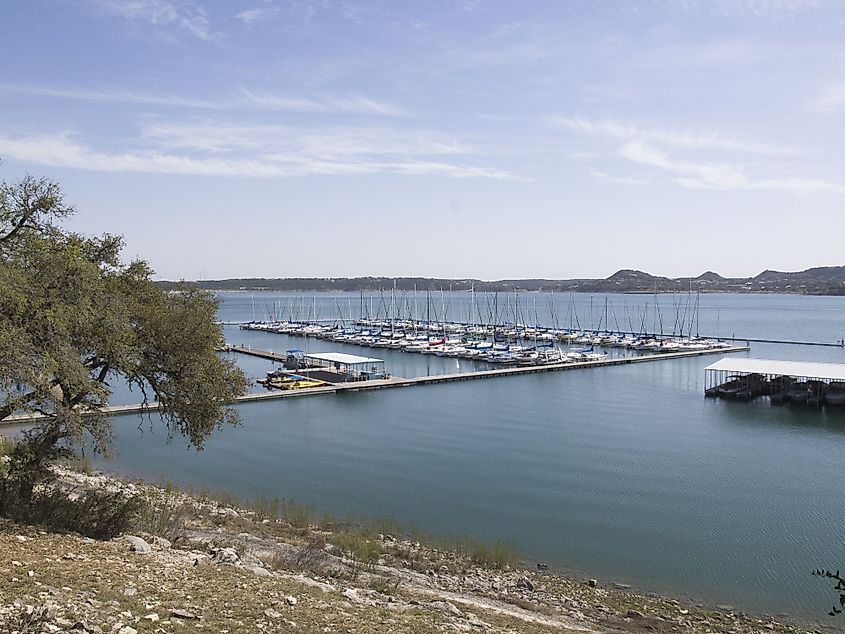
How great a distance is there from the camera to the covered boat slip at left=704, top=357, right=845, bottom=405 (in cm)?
4503

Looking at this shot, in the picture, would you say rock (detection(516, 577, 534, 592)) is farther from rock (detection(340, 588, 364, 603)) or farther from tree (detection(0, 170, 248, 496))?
tree (detection(0, 170, 248, 496))

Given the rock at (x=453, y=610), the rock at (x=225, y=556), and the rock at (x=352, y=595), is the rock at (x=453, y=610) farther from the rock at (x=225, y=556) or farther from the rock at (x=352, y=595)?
the rock at (x=225, y=556)

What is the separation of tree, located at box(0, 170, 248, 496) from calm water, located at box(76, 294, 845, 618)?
33.7 ft

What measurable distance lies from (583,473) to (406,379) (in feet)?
88.3

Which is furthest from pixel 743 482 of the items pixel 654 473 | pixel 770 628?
pixel 770 628

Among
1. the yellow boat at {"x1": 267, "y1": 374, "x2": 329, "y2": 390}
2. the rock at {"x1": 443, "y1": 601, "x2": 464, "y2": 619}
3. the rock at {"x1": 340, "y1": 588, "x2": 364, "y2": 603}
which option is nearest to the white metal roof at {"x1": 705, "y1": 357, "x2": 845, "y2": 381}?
the yellow boat at {"x1": 267, "y1": 374, "x2": 329, "y2": 390}

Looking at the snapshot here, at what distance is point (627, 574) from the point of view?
1828cm

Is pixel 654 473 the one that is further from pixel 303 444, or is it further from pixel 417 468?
pixel 303 444

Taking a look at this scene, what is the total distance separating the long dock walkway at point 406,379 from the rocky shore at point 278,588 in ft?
68.2

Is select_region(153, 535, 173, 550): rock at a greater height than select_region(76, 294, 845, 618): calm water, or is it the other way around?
select_region(153, 535, 173, 550): rock

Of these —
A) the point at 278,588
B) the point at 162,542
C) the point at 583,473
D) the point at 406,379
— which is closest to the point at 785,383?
the point at 583,473

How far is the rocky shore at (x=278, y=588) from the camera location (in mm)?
8578

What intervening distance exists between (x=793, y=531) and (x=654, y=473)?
24.0ft

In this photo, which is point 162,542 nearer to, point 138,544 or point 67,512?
point 138,544
